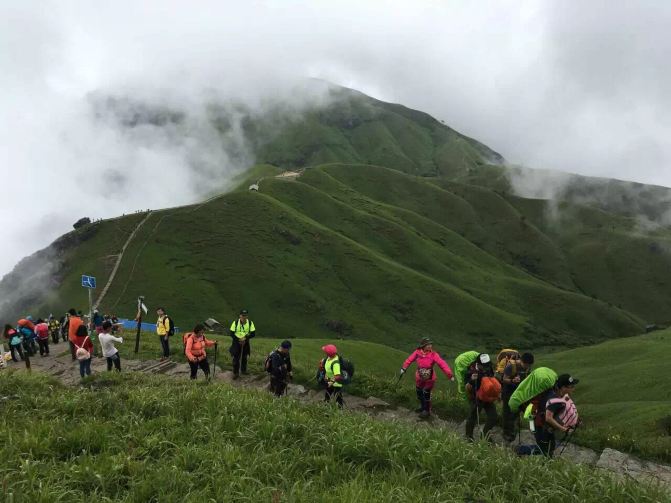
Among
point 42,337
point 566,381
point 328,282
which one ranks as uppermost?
point 328,282

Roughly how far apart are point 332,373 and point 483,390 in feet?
16.1

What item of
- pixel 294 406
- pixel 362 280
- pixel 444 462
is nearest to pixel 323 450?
pixel 444 462

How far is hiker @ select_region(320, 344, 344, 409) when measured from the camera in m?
16.0

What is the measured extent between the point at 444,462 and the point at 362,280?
12849 centimetres

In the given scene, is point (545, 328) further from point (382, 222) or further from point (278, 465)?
point (278, 465)

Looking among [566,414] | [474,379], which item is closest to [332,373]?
[474,379]

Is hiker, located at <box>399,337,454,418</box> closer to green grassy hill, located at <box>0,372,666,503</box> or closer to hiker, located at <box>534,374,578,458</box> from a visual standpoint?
hiker, located at <box>534,374,578,458</box>

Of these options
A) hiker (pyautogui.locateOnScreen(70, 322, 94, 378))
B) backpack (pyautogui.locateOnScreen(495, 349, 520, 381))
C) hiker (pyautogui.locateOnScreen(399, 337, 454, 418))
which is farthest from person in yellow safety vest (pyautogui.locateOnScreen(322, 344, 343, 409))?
hiker (pyautogui.locateOnScreen(70, 322, 94, 378))

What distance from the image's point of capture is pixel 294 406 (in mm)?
12016

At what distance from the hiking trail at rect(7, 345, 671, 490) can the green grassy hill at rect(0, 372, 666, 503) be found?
192 cm

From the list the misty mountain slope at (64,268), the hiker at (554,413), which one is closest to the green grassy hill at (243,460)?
the hiker at (554,413)

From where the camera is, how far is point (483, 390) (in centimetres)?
1375

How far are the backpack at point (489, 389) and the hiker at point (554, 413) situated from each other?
1.65 metres

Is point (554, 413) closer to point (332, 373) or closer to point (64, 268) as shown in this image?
point (332, 373)
